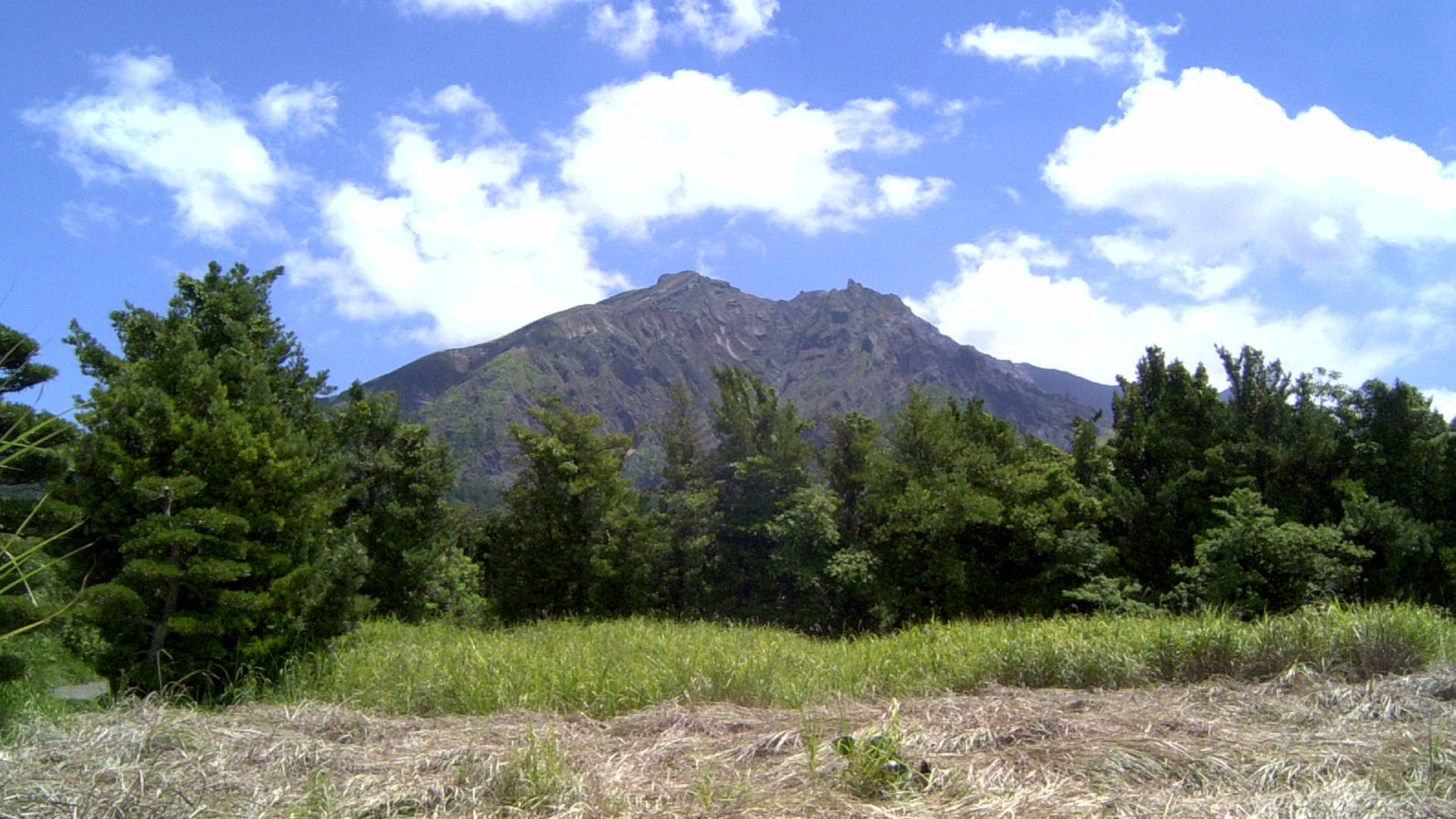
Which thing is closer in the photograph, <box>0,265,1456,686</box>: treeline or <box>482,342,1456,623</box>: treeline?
<box>0,265,1456,686</box>: treeline

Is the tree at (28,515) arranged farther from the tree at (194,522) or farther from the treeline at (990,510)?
the treeline at (990,510)

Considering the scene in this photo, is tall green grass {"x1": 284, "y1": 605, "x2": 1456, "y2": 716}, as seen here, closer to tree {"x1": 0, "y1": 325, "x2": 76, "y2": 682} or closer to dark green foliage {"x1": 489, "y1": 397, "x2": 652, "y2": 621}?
tree {"x1": 0, "y1": 325, "x2": 76, "y2": 682}

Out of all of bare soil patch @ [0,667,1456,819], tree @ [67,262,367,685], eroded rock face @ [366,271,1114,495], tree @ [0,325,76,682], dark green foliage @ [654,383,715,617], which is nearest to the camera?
bare soil patch @ [0,667,1456,819]

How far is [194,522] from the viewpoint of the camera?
315 inches

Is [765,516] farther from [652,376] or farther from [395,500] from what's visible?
[652,376]

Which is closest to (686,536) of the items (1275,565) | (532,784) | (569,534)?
(569,534)

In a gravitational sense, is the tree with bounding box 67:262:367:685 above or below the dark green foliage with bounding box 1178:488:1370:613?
above

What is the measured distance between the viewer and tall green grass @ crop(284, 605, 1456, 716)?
21.8 ft

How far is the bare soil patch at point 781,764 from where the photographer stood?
3682 mm

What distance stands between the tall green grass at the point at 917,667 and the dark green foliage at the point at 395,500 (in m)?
13.5

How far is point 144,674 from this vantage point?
8.20 meters

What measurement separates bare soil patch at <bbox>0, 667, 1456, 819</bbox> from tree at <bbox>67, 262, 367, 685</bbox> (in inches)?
113

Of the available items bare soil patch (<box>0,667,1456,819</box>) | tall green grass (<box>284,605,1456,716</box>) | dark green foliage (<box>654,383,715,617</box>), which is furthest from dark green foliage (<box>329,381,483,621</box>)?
bare soil patch (<box>0,667,1456,819</box>)

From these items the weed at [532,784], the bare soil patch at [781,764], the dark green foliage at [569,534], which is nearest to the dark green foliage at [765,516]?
the dark green foliage at [569,534]
